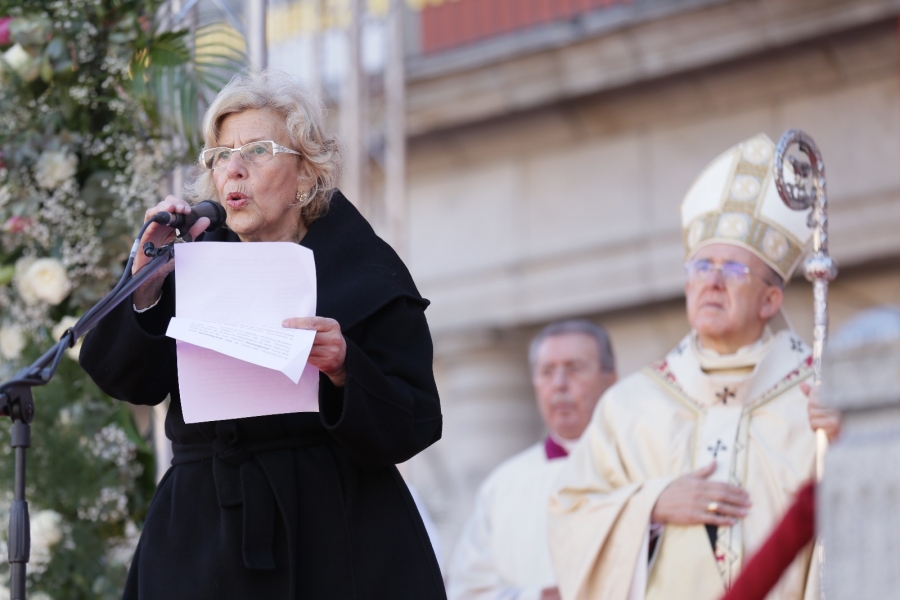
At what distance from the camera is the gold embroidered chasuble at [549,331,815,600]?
185 inches

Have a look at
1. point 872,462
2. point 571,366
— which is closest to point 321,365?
point 872,462

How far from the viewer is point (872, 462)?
2205 mm

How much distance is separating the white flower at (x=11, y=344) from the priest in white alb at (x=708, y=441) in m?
1.93

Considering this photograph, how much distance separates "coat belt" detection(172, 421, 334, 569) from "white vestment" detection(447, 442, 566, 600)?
2686 millimetres

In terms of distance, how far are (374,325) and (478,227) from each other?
24.6ft

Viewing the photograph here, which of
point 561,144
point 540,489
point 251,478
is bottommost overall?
point 251,478

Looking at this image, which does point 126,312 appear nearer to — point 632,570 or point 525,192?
point 632,570

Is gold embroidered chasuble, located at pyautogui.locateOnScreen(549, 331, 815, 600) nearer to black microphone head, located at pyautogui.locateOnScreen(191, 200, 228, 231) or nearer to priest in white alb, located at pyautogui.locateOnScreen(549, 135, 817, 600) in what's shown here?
priest in white alb, located at pyautogui.locateOnScreen(549, 135, 817, 600)

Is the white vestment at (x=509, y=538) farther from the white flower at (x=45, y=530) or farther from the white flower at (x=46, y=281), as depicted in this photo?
the white flower at (x=46, y=281)

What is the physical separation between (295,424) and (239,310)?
0.31m

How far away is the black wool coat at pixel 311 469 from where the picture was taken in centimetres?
324

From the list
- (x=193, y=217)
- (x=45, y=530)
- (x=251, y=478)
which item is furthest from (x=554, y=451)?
(x=193, y=217)

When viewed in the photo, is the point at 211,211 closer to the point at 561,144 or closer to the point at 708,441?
the point at 708,441

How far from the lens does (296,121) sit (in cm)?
359
